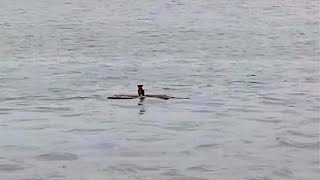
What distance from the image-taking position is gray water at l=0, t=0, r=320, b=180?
49.4 feet

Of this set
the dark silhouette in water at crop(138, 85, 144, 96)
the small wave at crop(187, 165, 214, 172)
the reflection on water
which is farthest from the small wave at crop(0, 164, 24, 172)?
the dark silhouette in water at crop(138, 85, 144, 96)

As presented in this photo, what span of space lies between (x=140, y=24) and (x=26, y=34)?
7.78 metres

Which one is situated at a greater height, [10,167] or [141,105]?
[141,105]

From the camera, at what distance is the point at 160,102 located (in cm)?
2134

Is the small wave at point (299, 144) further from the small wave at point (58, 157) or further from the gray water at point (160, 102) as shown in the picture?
the small wave at point (58, 157)

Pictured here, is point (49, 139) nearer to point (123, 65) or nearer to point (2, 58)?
point (123, 65)

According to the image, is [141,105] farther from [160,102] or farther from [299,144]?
[299,144]

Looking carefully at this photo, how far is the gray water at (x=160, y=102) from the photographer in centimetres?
1507

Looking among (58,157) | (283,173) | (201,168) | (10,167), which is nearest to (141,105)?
(58,157)

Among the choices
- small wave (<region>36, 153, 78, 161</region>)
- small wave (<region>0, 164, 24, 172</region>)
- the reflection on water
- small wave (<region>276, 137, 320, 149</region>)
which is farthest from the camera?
the reflection on water

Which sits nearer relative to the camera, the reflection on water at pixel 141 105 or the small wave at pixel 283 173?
the small wave at pixel 283 173

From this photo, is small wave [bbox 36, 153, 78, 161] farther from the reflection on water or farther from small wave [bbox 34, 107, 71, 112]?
small wave [bbox 34, 107, 71, 112]

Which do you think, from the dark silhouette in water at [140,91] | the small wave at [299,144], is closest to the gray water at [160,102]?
the small wave at [299,144]

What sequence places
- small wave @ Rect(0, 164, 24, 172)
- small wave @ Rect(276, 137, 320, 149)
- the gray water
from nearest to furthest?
1. small wave @ Rect(0, 164, 24, 172)
2. the gray water
3. small wave @ Rect(276, 137, 320, 149)
